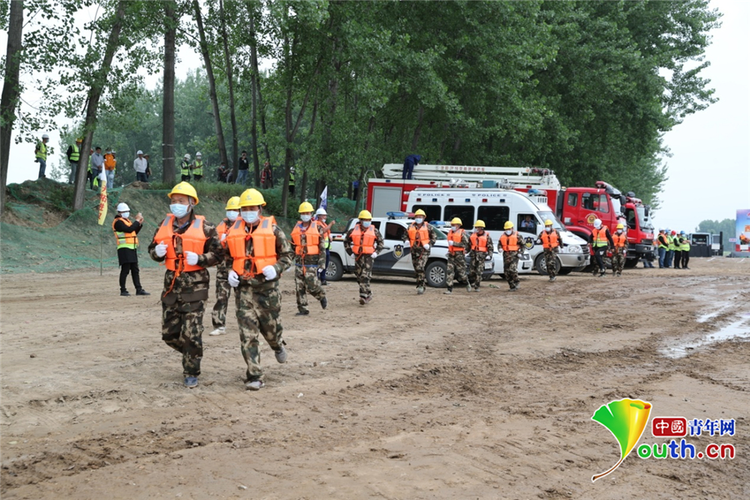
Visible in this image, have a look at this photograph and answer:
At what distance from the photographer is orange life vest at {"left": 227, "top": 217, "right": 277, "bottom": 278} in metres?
8.09

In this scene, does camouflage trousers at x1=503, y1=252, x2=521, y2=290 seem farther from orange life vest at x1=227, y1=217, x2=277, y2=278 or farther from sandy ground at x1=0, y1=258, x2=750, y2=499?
orange life vest at x1=227, y1=217, x2=277, y2=278

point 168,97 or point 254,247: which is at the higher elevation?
point 168,97

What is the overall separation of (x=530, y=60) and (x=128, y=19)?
17.8 metres

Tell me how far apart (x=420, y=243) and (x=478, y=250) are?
2.16 meters

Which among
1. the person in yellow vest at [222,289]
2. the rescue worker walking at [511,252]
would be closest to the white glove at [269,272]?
the person in yellow vest at [222,289]

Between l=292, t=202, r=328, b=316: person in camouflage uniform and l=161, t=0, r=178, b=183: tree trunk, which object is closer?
l=292, t=202, r=328, b=316: person in camouflage uniform

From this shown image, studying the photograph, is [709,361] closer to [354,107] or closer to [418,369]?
[418,369]

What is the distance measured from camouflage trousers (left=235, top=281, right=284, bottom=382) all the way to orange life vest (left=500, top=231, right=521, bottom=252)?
1278 cm

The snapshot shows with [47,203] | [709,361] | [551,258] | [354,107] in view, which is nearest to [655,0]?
[354,107]

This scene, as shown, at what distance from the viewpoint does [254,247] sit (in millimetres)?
8109

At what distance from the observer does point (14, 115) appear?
2214 centimetres

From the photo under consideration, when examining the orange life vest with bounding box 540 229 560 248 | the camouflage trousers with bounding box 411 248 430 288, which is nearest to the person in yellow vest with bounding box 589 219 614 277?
the orange life vest with bounding box 540 229 560 248

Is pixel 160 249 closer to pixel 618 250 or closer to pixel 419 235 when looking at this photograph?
pixel 419 235

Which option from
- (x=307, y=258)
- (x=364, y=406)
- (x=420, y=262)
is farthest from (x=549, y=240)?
(x=364, y=406)
